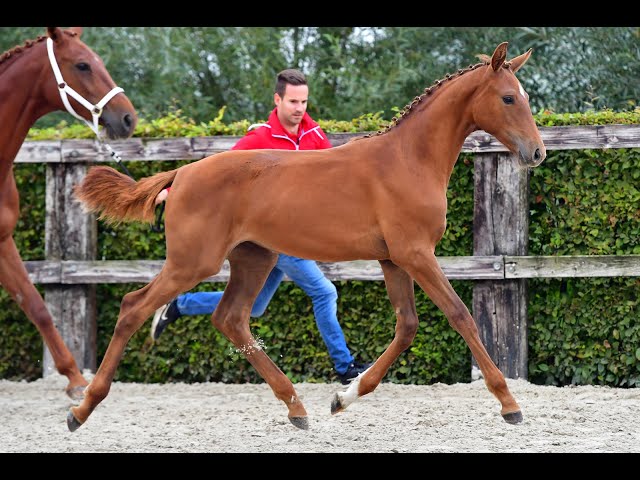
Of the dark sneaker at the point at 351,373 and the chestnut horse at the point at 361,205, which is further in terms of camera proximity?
the dark sneaker at the point at 351,373

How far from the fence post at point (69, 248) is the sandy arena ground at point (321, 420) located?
0.33 metres

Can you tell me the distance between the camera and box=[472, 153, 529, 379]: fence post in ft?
21.7

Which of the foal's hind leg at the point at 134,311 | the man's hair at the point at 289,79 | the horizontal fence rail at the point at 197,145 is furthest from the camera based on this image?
the horizontal fence rail at the point at 197,145

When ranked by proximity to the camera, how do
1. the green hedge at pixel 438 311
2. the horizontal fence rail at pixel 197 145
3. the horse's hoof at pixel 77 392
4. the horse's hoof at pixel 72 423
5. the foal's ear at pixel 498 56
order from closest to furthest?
the foal's ear at pixel 498 56, the horse's hoof at pixel 72 423, the horse's hoof at pixel 77 392, the horizontal fence rail at pixel 197 145, the green hedge at pixel 438 311

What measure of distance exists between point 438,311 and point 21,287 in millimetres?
2866

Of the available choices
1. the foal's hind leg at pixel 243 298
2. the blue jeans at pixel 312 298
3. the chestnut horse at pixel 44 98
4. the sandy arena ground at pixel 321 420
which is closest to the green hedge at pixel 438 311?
the sandy arena ground at pixel 321 420

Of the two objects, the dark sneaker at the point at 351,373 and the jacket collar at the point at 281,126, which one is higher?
the jacket collar at the point at 281,126

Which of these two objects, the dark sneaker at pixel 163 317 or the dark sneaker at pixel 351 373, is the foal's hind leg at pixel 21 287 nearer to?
the dark sneaker at pixel 163 317

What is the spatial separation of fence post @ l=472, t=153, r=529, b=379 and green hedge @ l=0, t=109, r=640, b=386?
0.11m

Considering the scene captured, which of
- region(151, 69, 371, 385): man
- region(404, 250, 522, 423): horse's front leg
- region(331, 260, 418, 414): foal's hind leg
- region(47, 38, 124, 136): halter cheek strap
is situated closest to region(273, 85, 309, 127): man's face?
region(151, 69, 371, 385): man

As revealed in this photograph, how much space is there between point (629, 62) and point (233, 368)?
5347mm

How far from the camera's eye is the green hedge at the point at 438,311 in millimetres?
6508

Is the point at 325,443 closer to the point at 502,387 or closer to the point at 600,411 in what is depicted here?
the point at 502,387

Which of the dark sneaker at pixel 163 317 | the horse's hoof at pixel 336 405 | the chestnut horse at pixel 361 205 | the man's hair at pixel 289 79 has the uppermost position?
the man's hair at pixel 289 79
